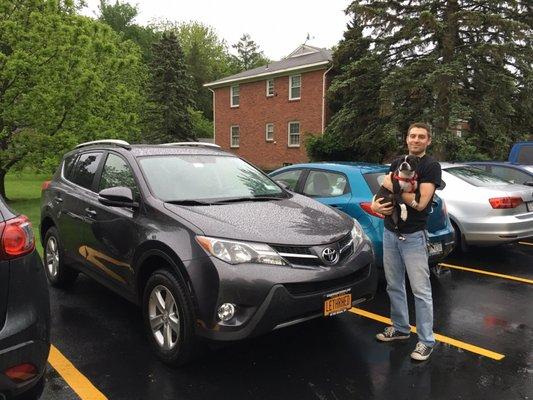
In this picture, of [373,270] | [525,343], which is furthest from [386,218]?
[525,343]

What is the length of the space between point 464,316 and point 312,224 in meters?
2.14

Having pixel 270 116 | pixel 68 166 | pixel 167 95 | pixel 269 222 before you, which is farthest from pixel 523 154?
pixel 167 95

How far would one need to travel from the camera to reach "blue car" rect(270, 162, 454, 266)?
5395 mm

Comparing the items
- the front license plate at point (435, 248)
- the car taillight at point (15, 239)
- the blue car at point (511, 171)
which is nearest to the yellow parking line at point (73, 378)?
the car taillight at point (15, 239)

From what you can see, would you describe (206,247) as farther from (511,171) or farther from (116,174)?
(511,171)

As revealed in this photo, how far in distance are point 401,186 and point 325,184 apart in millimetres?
2499

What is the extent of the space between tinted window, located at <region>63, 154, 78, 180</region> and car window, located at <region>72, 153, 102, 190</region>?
0.09 metres

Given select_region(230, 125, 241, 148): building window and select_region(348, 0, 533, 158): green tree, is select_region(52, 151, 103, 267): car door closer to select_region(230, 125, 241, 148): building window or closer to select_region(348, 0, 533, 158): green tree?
select_region(348, 0, 533, 158): green tree

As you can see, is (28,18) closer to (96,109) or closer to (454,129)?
(96,109)

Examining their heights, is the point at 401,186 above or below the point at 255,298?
above

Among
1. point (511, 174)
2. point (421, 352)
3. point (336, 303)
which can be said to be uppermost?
point (511, 174)

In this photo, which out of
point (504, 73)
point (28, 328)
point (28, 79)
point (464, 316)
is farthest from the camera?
point (504, 73)

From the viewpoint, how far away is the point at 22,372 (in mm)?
2537

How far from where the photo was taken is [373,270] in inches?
162
